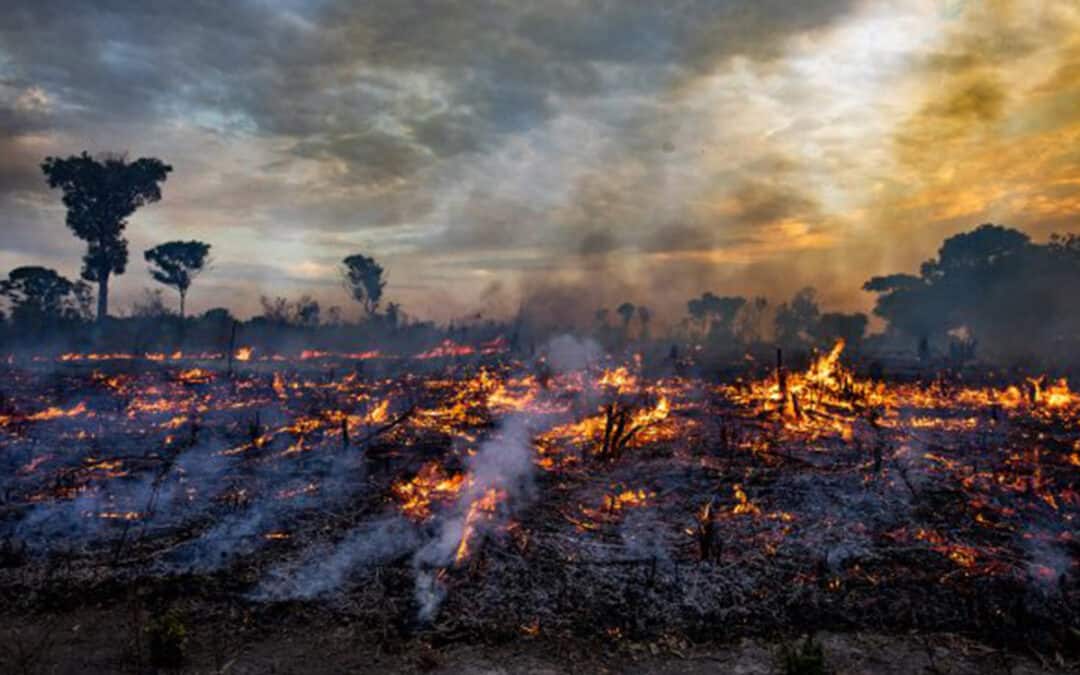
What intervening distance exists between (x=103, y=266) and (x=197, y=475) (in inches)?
2222

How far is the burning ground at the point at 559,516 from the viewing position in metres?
9.00

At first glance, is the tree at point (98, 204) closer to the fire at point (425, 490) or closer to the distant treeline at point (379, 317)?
the distant treeline at point (379, 317)

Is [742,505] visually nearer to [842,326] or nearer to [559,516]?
[559,516]

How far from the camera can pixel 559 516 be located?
12.2 meters

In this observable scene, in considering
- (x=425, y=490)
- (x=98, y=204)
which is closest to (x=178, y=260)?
(x=98, y=204)

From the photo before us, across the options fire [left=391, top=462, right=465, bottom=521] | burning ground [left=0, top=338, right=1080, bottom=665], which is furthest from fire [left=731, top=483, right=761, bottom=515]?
fire [left=391, top=462, right=465, bottom=521]

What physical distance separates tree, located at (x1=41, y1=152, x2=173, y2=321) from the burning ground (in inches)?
1721

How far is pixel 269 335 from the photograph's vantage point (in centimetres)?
5506

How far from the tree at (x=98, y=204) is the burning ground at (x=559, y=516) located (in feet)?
143

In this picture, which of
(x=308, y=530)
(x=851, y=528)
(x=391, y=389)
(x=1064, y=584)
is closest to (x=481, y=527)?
(x=308, y=530)

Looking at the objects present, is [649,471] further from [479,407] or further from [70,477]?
[70,477]

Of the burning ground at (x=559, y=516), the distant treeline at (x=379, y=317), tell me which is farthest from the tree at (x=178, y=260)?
the burning ground at (x=559, y=516)

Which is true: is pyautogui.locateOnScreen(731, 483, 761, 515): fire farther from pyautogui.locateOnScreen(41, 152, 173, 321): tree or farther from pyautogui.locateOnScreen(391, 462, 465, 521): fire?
pyautogui.locateOnScreen(41, 152, 173, 321): tree

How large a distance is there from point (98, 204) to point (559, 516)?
217ft
